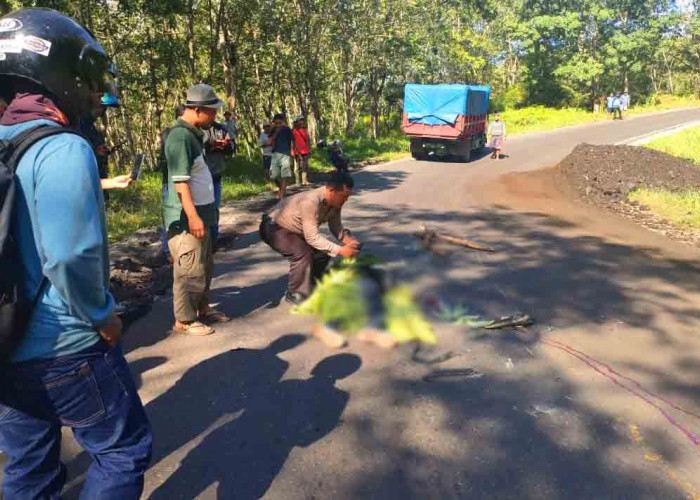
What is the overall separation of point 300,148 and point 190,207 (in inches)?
345

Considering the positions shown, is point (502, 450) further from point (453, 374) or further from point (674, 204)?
point (674, 204)

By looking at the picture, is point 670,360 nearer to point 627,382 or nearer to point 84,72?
point 627,382

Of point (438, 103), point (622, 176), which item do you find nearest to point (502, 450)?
point (622, 176)

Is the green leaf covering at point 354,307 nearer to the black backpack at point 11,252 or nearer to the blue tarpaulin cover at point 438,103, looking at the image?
the black backpack at point 11,252

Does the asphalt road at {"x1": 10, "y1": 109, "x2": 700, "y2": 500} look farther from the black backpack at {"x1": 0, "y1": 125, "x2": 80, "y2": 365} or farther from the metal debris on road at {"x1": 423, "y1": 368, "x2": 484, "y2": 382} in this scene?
the black backpack at {"x1": 0, "y1": 125, "x2": 80, "y2": 365}

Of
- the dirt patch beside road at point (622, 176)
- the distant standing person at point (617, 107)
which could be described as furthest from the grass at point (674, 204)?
the distant standing person at point (617, 107)

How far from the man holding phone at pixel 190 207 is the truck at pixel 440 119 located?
585 inches

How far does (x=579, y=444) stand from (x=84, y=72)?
3.03 meters

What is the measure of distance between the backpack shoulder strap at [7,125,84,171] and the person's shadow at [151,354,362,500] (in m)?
1.83

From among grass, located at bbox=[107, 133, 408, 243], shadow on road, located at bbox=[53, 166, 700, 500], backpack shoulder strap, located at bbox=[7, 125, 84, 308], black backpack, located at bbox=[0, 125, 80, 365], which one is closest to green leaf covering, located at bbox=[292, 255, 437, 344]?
shadow on road, located at bbox=[53, 166, 700, 500]

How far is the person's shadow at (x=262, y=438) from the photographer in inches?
108

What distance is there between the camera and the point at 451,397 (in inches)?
141

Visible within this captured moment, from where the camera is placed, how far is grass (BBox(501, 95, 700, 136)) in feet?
110

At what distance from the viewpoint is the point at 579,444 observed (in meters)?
3.05
